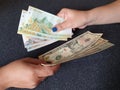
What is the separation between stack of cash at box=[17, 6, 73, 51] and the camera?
1.20 metres

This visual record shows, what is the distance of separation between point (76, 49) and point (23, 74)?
297mm

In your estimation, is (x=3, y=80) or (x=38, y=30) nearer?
(x=3, y=80)

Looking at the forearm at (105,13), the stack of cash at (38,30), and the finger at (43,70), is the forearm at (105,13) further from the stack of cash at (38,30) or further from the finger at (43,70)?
the finger at (43,70)

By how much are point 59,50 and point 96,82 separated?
0.77ft

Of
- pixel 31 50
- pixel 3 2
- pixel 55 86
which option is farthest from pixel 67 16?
pixel 3 2

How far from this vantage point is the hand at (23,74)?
0.95 m

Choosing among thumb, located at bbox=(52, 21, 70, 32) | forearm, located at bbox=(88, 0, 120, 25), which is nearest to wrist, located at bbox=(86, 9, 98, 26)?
forearm, located at bbox=(88, 0, 120, 25)

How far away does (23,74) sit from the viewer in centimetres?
95

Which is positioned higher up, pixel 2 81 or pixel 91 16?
pixel 91 16

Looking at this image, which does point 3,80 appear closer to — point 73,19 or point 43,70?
point 43,70

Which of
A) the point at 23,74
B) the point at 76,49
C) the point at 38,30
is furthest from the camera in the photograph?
the point at 38,30

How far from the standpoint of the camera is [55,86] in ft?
3.46

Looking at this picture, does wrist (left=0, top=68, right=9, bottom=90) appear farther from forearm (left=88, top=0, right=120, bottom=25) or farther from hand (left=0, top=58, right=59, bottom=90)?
forearm (left=88, top=0, right=120, bottom=25)

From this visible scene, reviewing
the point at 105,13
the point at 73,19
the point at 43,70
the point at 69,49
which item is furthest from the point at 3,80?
the point at 105,13
